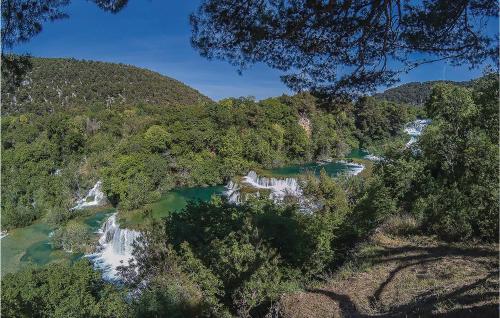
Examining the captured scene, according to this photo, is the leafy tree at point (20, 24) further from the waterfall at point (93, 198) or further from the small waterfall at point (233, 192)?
the waterfall at point (93, 198)

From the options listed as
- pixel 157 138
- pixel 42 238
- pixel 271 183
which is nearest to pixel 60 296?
pixel 42 238

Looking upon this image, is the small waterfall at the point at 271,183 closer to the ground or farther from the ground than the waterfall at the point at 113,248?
farther from the ground

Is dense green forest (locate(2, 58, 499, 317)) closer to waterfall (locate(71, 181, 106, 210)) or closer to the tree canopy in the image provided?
the tree canopy

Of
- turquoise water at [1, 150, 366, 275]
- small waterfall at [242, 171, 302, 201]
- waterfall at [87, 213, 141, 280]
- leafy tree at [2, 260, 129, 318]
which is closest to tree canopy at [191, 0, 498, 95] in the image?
leafy tree at [2, 260, 129, 318]

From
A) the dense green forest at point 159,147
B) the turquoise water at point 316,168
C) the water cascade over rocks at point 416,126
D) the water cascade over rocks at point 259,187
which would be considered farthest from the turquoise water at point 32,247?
the water cascade over rocks at point 416,126

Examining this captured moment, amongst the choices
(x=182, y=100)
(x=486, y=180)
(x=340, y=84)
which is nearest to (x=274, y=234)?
(x=340, y=84)

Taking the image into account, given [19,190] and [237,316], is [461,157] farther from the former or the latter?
[19,190]
